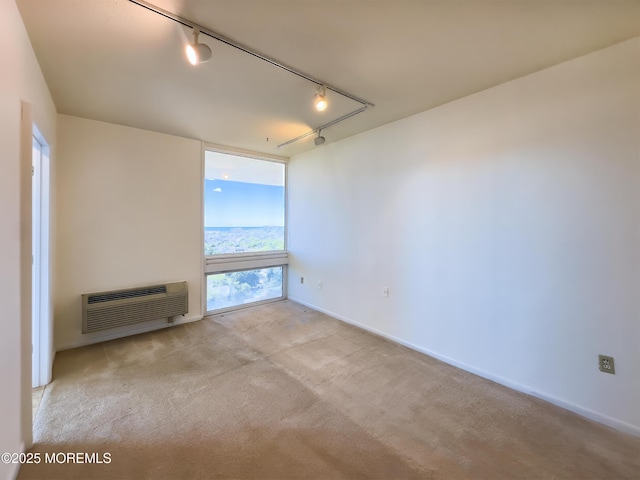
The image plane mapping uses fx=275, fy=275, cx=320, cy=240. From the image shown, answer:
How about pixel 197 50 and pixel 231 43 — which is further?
pixel 231 43

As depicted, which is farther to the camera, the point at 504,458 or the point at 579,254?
the point at 579,254

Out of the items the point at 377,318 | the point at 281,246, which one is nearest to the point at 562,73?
the point at 377,318

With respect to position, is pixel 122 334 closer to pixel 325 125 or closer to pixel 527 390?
pixel 325 125

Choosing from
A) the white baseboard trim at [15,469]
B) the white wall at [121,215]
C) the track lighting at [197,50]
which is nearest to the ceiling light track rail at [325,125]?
the white wall at [121,215]

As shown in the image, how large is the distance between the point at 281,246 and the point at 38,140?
3383mm

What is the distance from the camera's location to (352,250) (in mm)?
3857

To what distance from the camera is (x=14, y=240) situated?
1.53 m

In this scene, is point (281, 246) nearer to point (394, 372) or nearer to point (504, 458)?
point (394, 372)

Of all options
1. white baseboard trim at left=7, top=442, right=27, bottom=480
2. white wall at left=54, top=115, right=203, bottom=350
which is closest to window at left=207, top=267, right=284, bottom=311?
white wall at left=54, top=115, right=203, bottom=350

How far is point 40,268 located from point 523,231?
4.18 metres

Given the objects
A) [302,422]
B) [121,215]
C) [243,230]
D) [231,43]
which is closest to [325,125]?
[231,43]

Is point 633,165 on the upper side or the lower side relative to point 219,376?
upper

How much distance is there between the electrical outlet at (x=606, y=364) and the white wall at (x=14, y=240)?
359cm

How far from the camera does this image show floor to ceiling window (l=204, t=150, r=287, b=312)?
4.23 m
